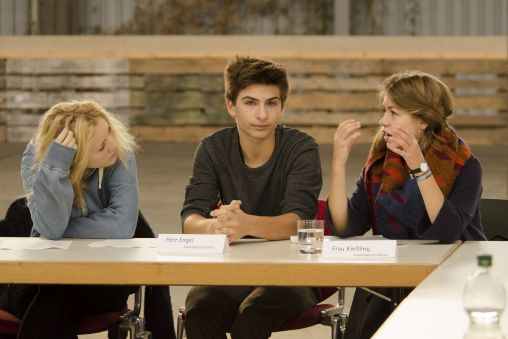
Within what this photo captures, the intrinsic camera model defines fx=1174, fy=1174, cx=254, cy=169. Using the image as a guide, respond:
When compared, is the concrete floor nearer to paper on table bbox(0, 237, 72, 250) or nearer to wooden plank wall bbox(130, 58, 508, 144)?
wooden plank wall bbox(130, 58, 508, 144)

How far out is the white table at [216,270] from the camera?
3250 millimetres

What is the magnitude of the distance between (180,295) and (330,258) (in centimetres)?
→ 289

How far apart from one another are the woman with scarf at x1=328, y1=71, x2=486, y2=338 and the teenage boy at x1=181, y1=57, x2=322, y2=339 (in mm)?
183

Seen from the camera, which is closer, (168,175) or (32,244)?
(32,244)

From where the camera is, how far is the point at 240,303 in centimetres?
383

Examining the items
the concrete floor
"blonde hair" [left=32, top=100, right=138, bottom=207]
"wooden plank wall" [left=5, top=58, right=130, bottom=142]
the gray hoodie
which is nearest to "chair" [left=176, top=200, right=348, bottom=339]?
the gray hoodie

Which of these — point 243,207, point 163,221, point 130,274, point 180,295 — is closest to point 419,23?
point 163,221

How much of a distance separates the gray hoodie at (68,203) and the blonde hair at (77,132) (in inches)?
1.6

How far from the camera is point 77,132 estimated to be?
3.97 meters

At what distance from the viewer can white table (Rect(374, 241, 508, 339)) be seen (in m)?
2.35

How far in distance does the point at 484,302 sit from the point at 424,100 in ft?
5.76

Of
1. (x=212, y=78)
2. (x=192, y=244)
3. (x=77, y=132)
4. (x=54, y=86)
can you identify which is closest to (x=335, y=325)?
(x=192, y=244)

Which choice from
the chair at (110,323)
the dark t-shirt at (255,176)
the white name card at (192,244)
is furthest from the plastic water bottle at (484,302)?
the dark t-shirt at (255,176)

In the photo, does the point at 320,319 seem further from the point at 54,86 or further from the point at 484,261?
the point at 54,86
